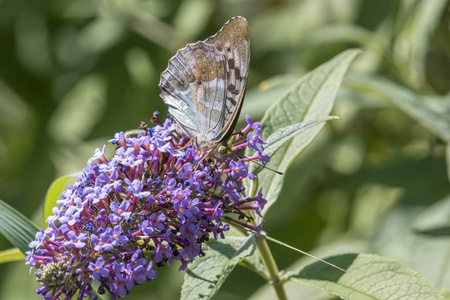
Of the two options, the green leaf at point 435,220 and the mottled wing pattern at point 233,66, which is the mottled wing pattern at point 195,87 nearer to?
the mottled wing pattern at point 233,66

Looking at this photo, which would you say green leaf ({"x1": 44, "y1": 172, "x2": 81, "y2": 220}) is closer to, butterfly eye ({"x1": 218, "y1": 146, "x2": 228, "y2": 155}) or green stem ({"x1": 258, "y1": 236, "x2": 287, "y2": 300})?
butterfly eye ({"x1": 218, "y1": 146, "x2": 228, "y2": 155})

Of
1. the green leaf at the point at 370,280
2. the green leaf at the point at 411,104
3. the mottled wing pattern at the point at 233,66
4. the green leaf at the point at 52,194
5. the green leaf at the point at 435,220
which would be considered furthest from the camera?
the green leaf at the point at 435,220

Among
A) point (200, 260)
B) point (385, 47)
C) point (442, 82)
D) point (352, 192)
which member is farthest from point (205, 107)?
point (442, 82)

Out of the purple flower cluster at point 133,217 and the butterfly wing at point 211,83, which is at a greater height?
the butterfly wing at point 211,83

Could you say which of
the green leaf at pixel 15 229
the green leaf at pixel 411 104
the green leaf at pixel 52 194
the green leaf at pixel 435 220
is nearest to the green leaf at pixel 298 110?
the green leaf at pixel 411 104

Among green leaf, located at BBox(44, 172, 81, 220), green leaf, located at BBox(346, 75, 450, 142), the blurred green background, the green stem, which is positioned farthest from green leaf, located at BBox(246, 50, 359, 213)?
green leaf, located at BBox(44, 172, 81, 220)

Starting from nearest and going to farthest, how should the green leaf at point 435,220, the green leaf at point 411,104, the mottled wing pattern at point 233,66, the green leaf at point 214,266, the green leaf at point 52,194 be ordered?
1. the green leaf at point 214,266
2. the mottled wing pattern at point 233,66
3. the green leaf at point 52,194
4. the green leaf at point 411,104
5. the green leaf at point 435,220

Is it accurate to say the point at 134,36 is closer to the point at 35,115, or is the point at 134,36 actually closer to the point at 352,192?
the point at 35,115
